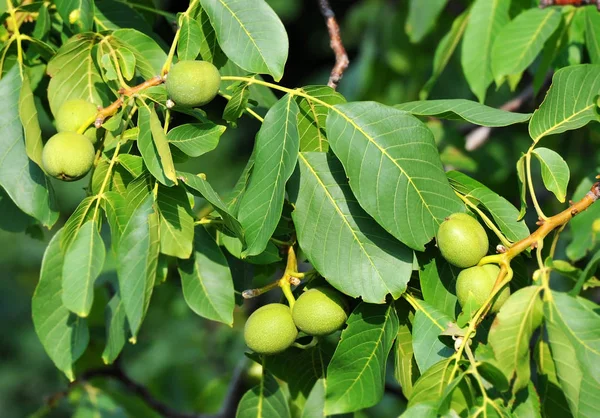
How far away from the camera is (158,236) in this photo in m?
1.35

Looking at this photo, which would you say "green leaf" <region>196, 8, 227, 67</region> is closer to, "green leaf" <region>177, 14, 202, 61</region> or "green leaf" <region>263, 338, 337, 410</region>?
"green leaf" <region>177, 14, 202, 61</region>

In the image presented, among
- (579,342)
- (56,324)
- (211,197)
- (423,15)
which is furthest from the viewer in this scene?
(423,15)


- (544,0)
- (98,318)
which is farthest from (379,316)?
(98,318)

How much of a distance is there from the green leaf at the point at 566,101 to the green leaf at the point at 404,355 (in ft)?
1.50

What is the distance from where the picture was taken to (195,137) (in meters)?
1.45

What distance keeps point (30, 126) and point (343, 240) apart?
2.23 ft

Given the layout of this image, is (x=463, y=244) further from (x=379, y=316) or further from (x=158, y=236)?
(x=158, y=236)

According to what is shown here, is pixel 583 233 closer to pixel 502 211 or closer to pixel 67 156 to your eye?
pixel 502 211

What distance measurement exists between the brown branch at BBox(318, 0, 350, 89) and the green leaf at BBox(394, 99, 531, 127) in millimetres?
504

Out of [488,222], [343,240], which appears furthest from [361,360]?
[488,222]

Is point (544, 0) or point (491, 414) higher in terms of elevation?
point (544, 0)

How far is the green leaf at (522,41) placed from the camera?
1.97 metres

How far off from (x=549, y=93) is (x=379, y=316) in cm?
56

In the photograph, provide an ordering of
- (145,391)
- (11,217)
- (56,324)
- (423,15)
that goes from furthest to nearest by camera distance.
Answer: (145,391)
(423,15)
(11,217)
(56,324)
